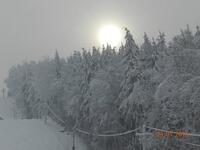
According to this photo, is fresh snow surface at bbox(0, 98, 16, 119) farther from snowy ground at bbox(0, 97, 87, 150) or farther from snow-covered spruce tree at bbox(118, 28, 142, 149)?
snow-covered spruce tree at bbox(118, 28, 142, 149)

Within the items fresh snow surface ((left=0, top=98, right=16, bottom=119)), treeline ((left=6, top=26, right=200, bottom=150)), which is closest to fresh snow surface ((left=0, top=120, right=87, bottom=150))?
treeline ((left=6, top=26, right=200, bottom=150))

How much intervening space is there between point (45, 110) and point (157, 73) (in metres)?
43.2

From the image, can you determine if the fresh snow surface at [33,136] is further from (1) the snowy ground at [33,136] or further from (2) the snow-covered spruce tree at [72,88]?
(2) the snow-covered spruce tree at [72,88]

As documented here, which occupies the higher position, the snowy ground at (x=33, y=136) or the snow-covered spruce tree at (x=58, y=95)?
the snow-covered spruce tree at (x=58, y=95)

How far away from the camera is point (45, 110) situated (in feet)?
301

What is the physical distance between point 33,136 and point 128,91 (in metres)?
29.3

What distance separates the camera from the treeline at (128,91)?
4709cm

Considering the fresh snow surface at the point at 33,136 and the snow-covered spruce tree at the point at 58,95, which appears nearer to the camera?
the fresh snow surface at the point at 33,136

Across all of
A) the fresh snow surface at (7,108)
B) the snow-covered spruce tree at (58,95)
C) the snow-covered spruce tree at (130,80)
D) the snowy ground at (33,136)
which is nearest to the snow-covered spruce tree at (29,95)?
the snowy ground at (33,136)

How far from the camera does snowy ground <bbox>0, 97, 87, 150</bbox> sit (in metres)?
77.6

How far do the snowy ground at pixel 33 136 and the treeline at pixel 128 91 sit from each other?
2748 mm

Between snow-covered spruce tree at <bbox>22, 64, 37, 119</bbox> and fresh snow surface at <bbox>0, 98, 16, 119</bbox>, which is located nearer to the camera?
snow-covered spruce tree at <bbox>22, 64, 37, 119</bbox>

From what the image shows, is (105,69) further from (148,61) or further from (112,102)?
(148,61)

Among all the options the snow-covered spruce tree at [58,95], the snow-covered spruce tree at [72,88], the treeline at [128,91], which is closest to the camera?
the treeline at [128,91]
